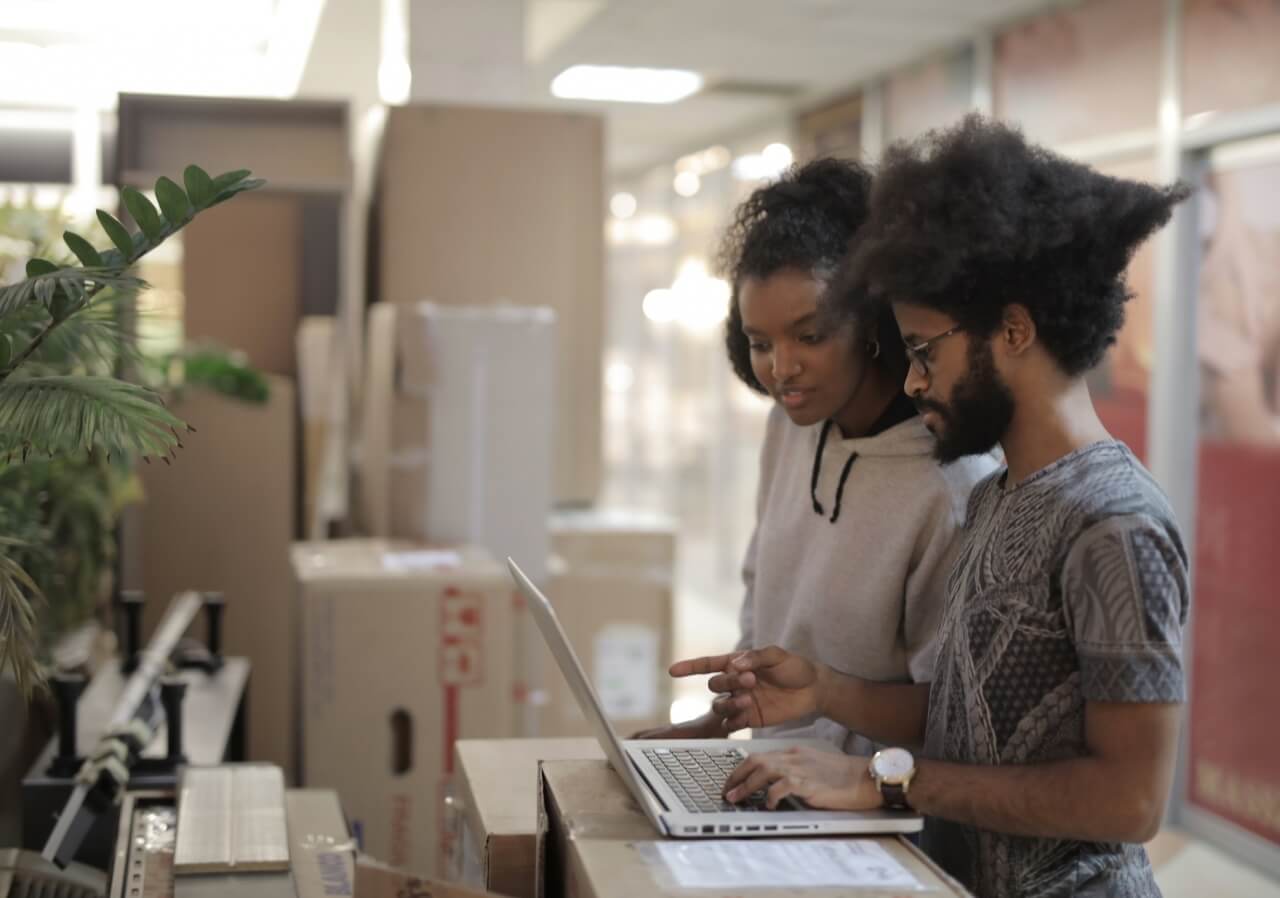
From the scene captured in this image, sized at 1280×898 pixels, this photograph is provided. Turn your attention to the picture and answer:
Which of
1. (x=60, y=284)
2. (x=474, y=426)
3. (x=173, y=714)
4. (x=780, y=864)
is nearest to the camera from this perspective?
(x=780, y=864)

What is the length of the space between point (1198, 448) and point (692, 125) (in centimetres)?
402

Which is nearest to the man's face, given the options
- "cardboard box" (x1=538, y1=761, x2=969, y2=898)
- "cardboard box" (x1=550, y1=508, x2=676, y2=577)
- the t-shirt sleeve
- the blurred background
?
the t-shirt sleeve

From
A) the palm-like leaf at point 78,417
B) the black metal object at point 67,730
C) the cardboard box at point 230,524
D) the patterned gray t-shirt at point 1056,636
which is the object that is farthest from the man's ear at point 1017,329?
the cardboard box at point 230,524

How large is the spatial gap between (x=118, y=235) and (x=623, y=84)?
523 centimetres

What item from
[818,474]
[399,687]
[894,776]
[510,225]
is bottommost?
[399,687]

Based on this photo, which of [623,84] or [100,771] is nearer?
[100,771]

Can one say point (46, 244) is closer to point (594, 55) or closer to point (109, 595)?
point (109, 595)

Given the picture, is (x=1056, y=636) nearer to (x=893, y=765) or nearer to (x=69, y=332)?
(x=893, y=765)

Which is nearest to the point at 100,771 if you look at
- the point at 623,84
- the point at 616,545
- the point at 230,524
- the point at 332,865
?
the point at 332,865

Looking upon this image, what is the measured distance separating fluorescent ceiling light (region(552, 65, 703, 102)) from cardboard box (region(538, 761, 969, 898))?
4.95m

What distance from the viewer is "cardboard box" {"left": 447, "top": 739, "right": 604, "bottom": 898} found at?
145 centimetres

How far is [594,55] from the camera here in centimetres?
564

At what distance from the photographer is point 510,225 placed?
3.77 meters

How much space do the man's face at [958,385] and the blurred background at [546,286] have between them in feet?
5.07
